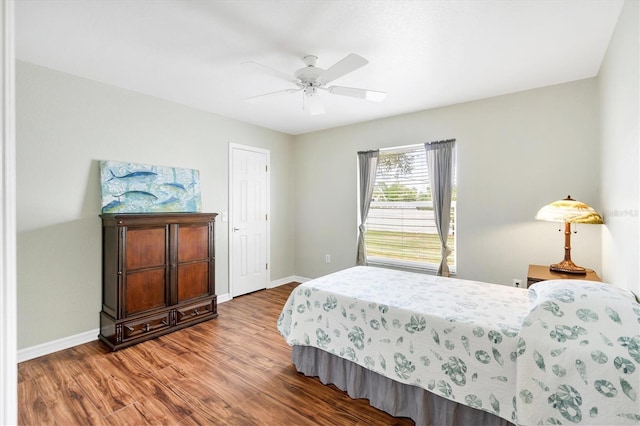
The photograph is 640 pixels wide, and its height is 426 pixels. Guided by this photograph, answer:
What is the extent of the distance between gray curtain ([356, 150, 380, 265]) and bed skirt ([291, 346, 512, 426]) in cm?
219

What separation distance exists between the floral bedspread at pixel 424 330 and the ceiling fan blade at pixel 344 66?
1630 mm

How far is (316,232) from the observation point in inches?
194

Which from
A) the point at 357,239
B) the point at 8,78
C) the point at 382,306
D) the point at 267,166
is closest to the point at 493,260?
the point at 357,239

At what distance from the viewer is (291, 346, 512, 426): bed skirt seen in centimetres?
165

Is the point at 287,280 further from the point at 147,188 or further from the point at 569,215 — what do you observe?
the point at 569,215

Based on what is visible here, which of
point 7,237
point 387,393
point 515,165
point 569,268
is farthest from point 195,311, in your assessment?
point 515,165

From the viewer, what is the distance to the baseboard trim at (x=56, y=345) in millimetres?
2532

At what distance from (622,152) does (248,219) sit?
404 centimetres

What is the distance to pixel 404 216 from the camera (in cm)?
407

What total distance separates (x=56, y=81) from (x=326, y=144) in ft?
10.8

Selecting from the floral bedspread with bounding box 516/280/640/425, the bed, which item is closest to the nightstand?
the bed

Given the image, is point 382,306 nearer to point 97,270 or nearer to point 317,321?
point 317,321

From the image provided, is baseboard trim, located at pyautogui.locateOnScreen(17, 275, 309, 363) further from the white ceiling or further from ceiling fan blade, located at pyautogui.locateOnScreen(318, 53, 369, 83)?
ceiling fan blade, located at pyautogui.locateOnScreen(318, 53, 369, 83)

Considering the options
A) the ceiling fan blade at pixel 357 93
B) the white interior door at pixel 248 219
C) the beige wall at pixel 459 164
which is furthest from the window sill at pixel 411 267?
the ceiling fan blade at pixel 357 93
